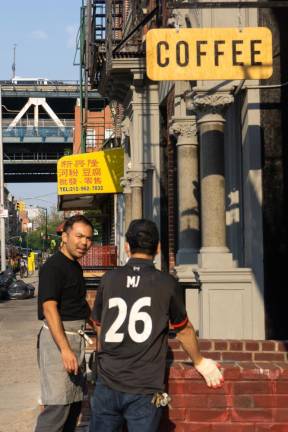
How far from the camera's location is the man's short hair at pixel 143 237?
161 inches

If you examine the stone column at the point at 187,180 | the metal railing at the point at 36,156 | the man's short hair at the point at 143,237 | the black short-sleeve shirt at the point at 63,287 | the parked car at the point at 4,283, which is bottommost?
the parked car at the point at 4,283

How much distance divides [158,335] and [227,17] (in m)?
6.16

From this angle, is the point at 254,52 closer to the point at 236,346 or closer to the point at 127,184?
the point at 236,346

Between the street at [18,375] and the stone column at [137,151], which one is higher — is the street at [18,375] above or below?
below

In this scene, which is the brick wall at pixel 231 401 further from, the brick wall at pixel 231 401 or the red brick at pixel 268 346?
the red brick at pixel 268 346

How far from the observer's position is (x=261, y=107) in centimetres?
914

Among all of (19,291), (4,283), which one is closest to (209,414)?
(19,291)

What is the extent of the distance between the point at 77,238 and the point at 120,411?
1364 millimetres

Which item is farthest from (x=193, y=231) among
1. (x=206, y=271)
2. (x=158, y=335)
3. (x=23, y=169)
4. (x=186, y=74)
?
(x=23, y=169)

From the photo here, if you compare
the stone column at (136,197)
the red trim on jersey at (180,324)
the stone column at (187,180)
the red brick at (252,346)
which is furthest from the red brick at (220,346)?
the stone column at (136,197)

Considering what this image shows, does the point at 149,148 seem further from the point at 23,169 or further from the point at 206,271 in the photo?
the point at 23,169

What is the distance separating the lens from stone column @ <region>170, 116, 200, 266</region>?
11.6 m

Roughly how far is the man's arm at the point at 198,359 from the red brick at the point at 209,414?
1.19 feet

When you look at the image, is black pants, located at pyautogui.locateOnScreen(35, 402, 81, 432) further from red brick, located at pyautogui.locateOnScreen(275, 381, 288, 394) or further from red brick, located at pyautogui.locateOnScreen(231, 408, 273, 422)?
red brick, located at pyautogui.locateOnScreen(275, 381, 288, 394)
